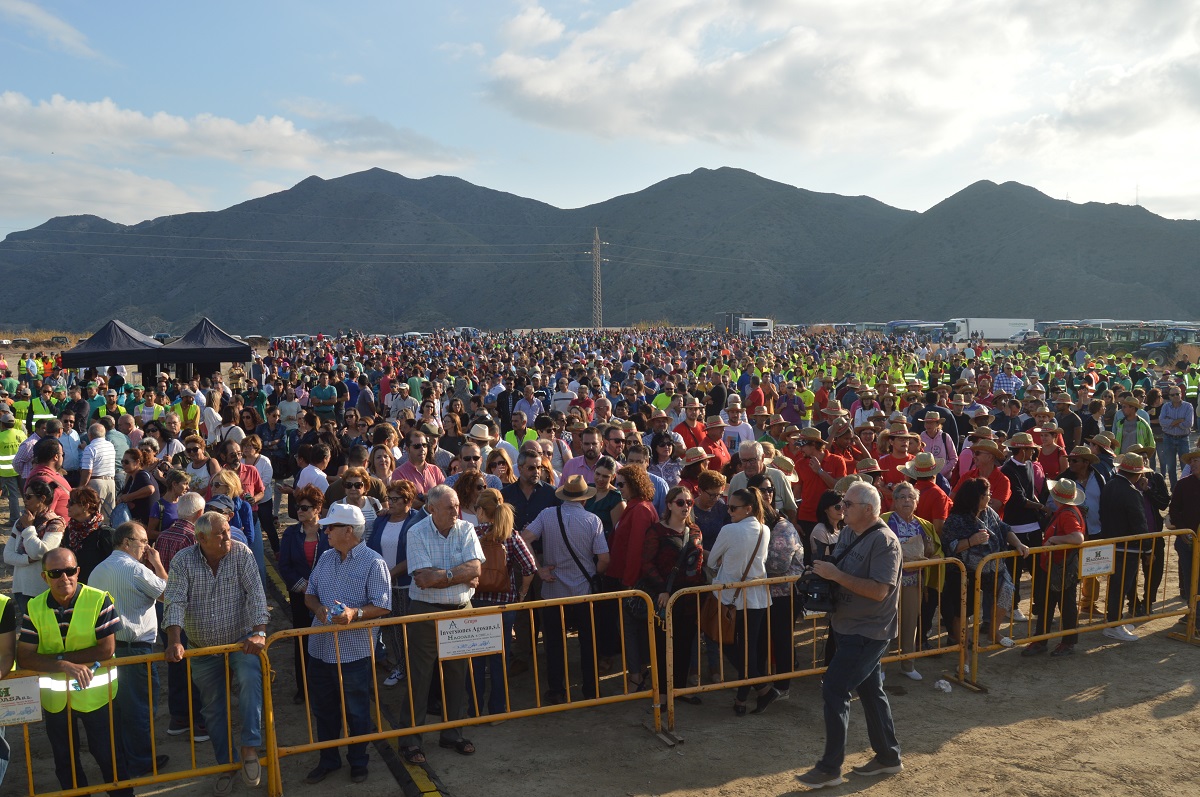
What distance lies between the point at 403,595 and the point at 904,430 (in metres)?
5.14

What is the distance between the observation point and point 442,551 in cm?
529

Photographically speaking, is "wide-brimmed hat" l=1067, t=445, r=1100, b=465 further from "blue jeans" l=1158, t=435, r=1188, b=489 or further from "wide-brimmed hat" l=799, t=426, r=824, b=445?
"blue jeans" l=1158, t=435, r=1188, b=489

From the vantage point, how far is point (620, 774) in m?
5.06

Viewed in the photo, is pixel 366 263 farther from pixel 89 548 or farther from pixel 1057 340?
pixel 89 548

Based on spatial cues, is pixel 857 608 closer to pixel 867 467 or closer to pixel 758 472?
pixel 758 472

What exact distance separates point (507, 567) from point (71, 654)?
2.50 meters

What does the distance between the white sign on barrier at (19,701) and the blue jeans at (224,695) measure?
2.54 ft

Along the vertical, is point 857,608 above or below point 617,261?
below

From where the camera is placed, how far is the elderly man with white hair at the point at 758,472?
23.7 ft

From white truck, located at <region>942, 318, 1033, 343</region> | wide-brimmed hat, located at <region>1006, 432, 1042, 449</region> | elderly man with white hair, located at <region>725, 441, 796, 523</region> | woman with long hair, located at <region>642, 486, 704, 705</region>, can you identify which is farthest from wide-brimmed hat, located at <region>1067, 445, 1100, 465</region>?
white truck, located at <region>942, 318, 1033, 343</region>

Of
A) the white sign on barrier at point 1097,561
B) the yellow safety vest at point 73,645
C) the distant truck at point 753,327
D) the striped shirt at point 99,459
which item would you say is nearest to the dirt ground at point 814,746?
the white sign on barrier at point 1097,561

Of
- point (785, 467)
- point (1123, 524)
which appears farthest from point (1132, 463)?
point (785, 467)

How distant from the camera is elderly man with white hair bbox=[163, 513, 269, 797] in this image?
191 inches

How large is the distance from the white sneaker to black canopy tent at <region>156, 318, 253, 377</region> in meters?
17.2
